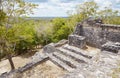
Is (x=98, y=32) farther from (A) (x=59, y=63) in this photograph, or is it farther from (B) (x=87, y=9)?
(B) (x=87, y=9)

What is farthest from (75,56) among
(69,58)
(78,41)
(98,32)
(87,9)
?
(87,9)

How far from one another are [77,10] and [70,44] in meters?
16.0

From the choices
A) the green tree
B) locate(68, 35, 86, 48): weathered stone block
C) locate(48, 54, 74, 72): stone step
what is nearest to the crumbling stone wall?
locate(68, 35, 86, 48): weathered stone block

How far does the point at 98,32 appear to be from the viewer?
10938mm

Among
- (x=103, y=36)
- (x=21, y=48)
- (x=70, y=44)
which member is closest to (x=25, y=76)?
(x=70, y=44)

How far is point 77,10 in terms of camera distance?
2647 centimetres

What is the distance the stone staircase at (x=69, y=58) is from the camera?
335 inches

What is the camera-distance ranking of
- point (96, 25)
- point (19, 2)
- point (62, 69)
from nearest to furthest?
point (62, 69), point (19, 2), point (96, 25)

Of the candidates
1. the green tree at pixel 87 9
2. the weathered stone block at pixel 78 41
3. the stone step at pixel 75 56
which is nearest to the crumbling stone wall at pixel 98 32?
the weathered stone block at pixel 78 41

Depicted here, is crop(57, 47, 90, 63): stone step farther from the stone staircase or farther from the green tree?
the green tree

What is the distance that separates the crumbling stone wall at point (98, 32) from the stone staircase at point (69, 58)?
194 cm

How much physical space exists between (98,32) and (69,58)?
119 inches

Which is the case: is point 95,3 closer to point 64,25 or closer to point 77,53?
point 64,25

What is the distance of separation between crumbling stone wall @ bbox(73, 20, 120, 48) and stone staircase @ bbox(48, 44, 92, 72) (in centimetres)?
194
